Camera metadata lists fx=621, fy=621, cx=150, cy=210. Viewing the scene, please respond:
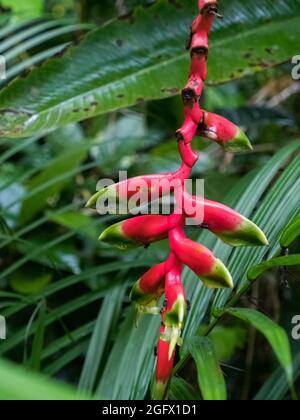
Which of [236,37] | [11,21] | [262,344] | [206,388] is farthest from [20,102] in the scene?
[262,344]

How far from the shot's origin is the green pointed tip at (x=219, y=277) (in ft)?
1.57

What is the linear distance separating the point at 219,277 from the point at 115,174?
1.05 m

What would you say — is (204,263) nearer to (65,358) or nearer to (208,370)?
(208,370)

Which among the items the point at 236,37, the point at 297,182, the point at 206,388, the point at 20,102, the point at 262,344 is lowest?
the point at 206,388

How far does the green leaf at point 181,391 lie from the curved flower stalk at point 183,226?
11 centimetres

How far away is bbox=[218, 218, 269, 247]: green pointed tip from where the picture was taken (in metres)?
0.50

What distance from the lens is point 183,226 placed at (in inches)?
20.2

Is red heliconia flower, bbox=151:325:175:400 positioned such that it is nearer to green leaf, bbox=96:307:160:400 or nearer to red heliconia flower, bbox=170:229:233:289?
red heliconia flower, bbox=170:229:233:289

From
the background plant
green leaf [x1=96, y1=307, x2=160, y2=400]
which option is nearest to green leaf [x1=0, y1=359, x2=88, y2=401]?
→ the background plant

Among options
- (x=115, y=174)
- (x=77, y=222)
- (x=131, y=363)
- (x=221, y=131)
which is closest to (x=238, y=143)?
(x=221, y=131)

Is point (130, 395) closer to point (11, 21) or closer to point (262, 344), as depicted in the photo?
point (262, 344)

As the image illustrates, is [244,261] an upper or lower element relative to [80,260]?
lower

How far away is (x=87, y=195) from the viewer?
1.50 metres
